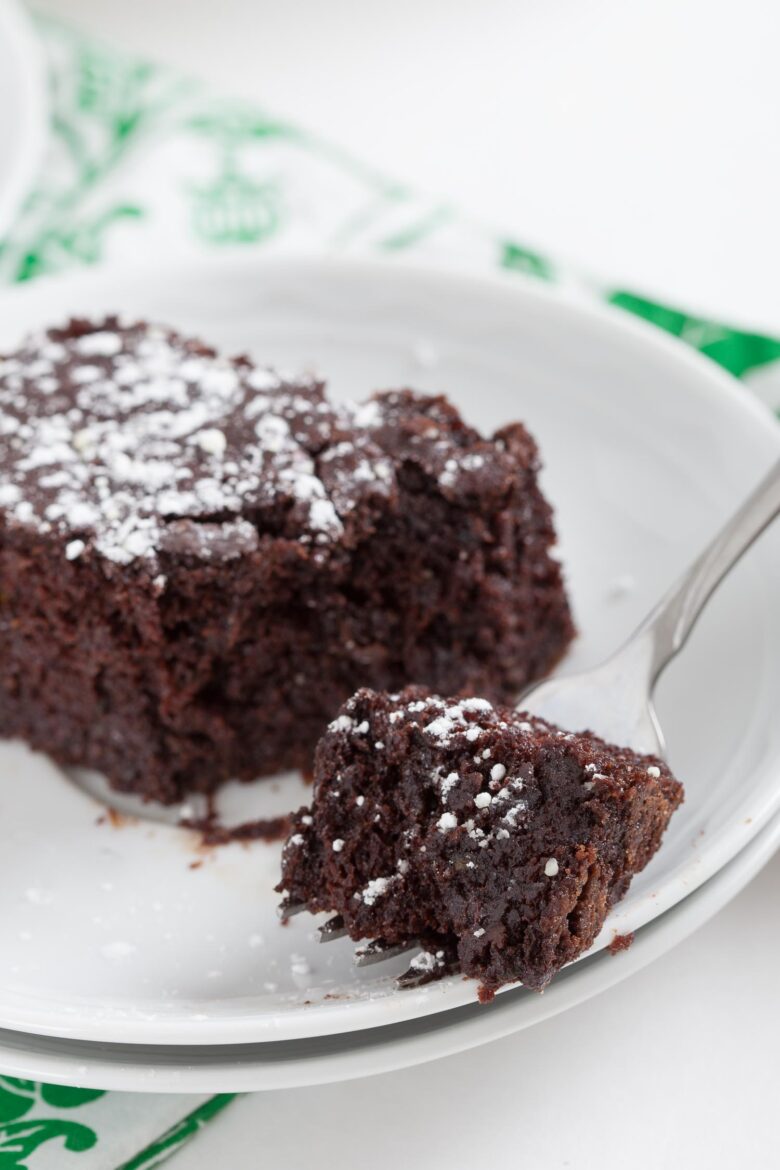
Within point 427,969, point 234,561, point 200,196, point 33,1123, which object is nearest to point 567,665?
point 234,561

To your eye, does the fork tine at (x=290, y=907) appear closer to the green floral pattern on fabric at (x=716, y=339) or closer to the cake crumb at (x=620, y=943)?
the cake crumb at (x=620, y=943)

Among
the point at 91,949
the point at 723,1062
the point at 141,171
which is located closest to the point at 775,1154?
the point at 723,1062

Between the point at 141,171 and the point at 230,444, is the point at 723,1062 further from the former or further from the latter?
the point at 141,171

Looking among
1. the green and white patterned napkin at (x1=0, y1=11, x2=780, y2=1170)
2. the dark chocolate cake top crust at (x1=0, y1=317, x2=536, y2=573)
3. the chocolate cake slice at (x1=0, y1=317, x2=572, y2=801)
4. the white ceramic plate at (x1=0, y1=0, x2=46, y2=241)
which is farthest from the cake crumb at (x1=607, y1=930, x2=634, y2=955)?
the white ceramic plate at (x1=0, y1=0, x2=46, y2=241)

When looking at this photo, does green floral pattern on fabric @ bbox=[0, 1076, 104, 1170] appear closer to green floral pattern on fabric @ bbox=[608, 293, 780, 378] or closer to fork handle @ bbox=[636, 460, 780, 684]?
fork handle @ bbox=[636, 460, 780, 684]

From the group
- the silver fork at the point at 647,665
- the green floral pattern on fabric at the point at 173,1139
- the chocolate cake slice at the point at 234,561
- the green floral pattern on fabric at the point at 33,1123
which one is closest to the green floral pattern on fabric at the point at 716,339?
the silver fork at the point at 647,665
